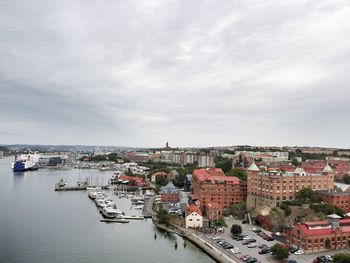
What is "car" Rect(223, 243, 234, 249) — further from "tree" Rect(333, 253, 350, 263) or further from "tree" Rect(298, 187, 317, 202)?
"tree" Rect(298, 187, 317, 202)

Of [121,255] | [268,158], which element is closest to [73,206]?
[121,255]

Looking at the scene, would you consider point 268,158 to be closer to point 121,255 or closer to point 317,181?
point 317,181

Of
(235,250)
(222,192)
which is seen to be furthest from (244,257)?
(222,192)

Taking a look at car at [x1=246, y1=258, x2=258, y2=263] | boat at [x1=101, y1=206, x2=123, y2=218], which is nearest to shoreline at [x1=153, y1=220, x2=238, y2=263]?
car at [x1=246, y1=258, x2=258, y2=263]

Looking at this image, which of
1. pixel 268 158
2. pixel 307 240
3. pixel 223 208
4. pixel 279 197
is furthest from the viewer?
pixel 268 158

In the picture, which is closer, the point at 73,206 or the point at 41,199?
the point at 73,206

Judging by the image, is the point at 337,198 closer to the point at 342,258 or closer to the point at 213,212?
the point at 213,212
